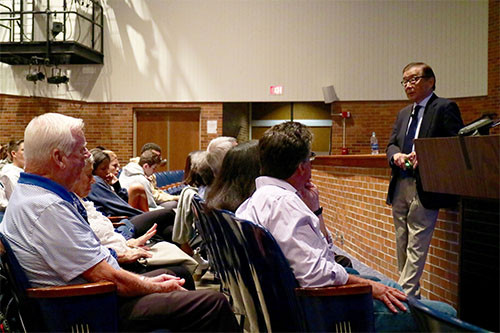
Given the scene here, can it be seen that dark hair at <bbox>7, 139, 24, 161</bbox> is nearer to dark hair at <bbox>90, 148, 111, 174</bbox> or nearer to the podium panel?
dark hair at <bbox>90, 148, 111, 174</bbox>

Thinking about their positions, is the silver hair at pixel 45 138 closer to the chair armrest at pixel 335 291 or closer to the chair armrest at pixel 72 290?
the chair armrest at pixel 72 290

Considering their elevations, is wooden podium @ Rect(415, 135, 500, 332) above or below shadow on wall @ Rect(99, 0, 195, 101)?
below

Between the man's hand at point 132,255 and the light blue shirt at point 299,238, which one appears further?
the man's hand at point 132,255

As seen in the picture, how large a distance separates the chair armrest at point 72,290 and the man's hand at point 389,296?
36.7 inches

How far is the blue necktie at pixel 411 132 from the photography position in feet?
10.8

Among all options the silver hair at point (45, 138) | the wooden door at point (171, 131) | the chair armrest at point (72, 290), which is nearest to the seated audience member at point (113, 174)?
the silver hair at point (45, 138)

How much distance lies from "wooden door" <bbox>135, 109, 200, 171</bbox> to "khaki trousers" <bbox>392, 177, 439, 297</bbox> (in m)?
8.33

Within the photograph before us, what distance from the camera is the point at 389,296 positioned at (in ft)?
5.96

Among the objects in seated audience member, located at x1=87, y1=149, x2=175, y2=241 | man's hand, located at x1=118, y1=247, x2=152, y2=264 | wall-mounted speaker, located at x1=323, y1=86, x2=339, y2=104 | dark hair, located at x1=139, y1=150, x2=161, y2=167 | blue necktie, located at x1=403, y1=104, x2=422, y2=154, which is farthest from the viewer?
wall-mounted speaker, located at x1=323, y1=86, x2=339, y2=104

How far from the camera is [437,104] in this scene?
312 centimetres

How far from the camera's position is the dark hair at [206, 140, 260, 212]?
242cm

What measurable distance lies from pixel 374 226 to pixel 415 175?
1.53m

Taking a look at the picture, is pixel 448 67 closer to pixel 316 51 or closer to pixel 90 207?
pixel 316 51

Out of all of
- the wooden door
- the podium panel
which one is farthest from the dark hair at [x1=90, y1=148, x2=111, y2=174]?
the wooden door
